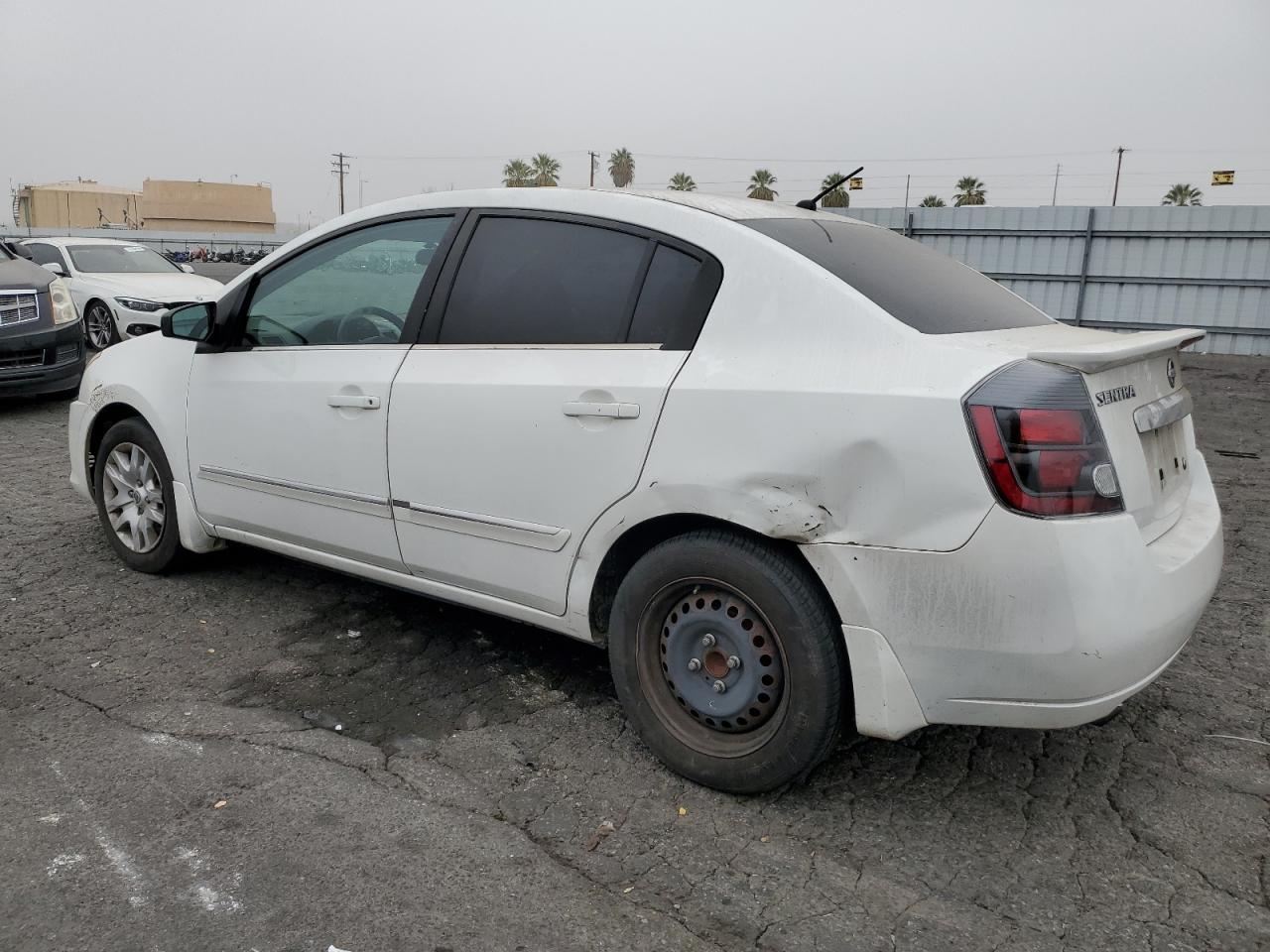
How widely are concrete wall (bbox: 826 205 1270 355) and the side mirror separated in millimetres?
14090

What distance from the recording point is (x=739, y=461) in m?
2.59

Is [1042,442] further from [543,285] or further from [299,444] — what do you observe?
[299,444]

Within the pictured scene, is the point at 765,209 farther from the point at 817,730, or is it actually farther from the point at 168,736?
the point at 168,736

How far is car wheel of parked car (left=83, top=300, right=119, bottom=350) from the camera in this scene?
11.9 meters

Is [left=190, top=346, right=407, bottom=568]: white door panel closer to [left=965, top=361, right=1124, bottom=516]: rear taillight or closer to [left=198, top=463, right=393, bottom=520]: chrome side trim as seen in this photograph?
[left=198, top=463, right=393, bottom=520]: chrome side trim

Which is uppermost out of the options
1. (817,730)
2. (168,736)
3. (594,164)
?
(594,164)

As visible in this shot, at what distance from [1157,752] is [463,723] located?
86.3 inches

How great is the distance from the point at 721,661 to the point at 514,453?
89 centimetres

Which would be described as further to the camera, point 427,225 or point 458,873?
point 427,225

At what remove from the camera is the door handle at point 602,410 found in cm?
279

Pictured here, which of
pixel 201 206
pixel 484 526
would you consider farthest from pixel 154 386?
pixel 201 206

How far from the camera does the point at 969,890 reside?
2408mm

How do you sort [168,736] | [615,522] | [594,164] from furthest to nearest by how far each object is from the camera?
[594,164], [168,736], [615,522]

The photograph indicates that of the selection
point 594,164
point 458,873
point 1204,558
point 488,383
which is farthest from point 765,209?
point 594,164
